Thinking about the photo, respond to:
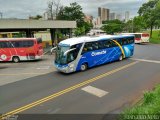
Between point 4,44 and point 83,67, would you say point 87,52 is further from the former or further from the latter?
point 4,44

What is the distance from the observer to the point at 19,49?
2477 cm

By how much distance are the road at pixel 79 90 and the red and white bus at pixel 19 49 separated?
6987mm

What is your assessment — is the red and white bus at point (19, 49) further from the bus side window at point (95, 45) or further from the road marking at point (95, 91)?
the road marking at point (95, 91)

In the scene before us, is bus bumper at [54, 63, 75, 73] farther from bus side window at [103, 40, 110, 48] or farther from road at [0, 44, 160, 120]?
bus side window at [103, 40, 110, 48]

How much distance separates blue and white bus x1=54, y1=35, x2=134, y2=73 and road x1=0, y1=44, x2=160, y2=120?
2.49 feet

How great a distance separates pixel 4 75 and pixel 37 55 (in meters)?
7.22

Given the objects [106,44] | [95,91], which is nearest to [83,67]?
[106,44]

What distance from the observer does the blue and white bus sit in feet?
54.9

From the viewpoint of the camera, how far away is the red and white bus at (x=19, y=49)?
24438mm

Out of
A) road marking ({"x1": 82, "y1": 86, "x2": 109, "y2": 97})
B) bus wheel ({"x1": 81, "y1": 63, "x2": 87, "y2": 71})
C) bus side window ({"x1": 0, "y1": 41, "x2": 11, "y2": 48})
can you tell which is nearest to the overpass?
bus side window ({"x1": 0, "y1": 41, "x2": 11, "y2": 48})

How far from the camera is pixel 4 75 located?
1786 centimetres

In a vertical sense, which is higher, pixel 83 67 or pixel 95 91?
pixel 83 67

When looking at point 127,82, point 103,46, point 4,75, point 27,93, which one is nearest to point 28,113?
point 27,93

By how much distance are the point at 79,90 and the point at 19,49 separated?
14621 mm
